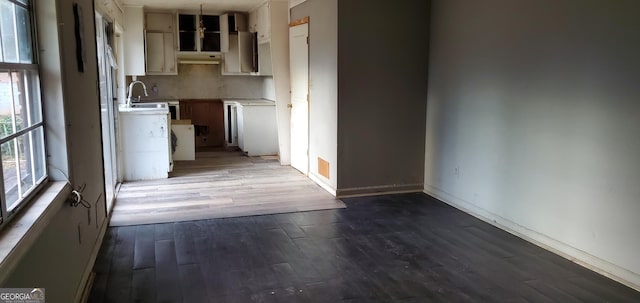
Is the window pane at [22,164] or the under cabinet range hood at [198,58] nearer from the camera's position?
the window pane at [22,164]

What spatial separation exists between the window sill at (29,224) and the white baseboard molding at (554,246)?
133 inches

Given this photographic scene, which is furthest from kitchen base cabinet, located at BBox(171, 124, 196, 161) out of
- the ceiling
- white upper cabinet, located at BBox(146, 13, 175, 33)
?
white upper cabinet, located at BBox(146, 13, 175, 33)

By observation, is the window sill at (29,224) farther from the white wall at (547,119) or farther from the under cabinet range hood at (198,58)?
the under cabinet range hood at (198,58)

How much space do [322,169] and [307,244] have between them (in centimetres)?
197

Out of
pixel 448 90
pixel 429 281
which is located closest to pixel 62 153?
pixel 429 281

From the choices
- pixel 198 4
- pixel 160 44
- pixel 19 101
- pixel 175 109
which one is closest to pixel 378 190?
pixel 19 101

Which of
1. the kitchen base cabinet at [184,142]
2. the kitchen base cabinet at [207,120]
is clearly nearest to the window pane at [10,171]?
Result: the kitchen base cabinet at [184,142]

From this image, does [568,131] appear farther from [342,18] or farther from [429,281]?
[342,18]

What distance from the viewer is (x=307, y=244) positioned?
3.84 meters

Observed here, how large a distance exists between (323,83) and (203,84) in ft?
14.0

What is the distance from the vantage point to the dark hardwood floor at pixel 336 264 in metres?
2.98

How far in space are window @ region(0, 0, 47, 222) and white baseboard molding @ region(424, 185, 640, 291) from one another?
11.5ft

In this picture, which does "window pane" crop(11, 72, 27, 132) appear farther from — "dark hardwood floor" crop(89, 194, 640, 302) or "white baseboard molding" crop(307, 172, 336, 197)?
"white baseboard molding" crop(307, 172, 336, 197)

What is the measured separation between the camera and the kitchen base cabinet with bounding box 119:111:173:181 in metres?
5.94
